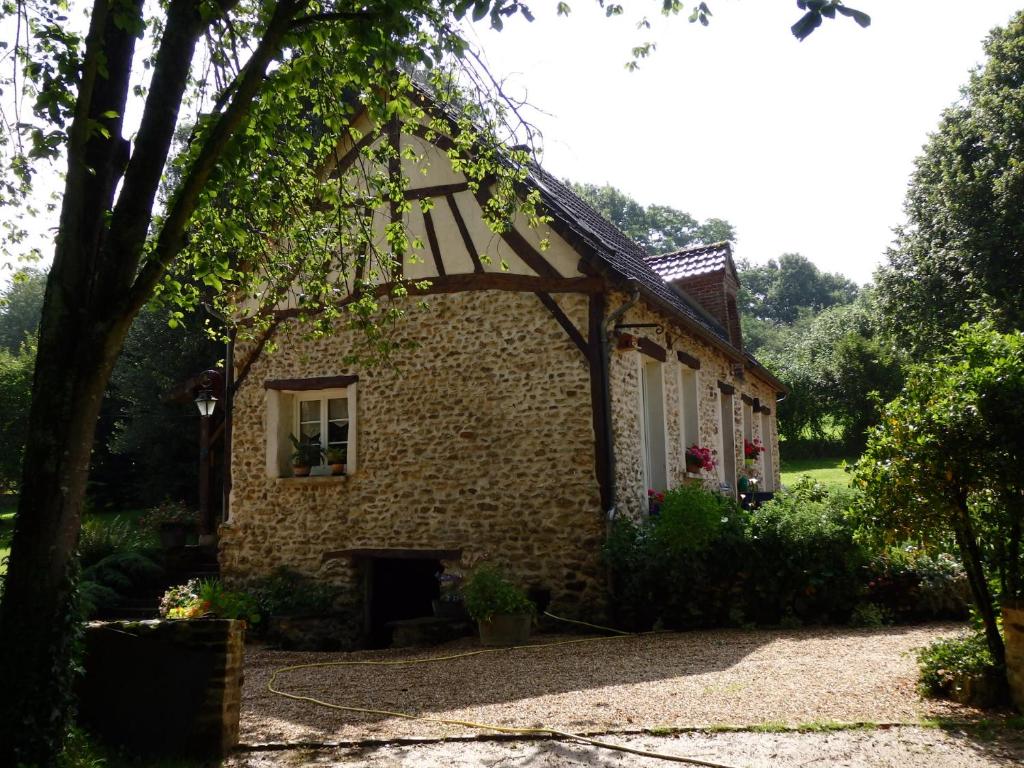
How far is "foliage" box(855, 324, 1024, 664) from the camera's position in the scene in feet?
16.5

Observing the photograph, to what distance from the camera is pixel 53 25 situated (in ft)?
17.8

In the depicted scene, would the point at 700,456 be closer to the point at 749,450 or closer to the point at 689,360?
the point at 689,360

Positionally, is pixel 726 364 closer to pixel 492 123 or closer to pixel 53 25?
pixel 492 123

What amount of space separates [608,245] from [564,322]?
167 centimetres

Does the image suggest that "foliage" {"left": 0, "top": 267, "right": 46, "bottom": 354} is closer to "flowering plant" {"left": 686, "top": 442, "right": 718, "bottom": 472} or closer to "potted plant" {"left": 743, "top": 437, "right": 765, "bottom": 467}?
"potted plant" {"left": 743, "top": 437, "right": 765, "bottom": 467}

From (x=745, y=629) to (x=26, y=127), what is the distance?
290 inches

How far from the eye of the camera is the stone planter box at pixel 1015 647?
15.9 ft

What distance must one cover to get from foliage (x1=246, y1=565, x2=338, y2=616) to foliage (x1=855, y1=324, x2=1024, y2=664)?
6976 millimetres

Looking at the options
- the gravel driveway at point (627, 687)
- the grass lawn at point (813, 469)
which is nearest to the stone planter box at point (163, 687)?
the gravel driveway at point (627, 687)

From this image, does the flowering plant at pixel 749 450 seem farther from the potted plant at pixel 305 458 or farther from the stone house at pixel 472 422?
the potted plant at pixel 305 458

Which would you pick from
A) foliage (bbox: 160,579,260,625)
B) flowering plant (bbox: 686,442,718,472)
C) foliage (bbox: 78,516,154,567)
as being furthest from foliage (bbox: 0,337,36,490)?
flowering plant (bbox: 686,442,718,472)

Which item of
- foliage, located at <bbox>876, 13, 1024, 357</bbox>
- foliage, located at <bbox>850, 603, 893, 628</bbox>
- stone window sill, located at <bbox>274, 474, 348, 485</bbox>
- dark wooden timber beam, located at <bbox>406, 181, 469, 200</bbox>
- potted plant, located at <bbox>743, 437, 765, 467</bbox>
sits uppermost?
foliage, located at <bbox>876, 13, 1024, 357</bbox>

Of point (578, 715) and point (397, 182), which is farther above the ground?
point (397, 182)

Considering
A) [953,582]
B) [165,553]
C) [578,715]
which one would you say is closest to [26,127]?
[578,715]
